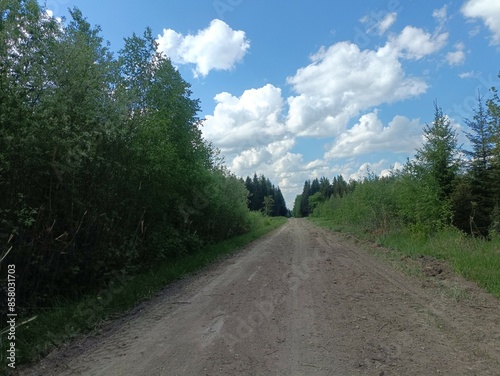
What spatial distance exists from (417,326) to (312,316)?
5.22 ft

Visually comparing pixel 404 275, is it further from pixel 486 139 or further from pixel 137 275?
pixel 486 139

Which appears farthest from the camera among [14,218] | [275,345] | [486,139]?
[486,139]

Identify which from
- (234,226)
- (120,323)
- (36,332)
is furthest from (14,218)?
(234,226)

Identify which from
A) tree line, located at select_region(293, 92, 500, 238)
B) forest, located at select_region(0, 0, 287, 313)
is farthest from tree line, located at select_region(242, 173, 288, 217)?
forest, located at select_region(0, 0, 287, 313)

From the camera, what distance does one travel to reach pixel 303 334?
17.6ft

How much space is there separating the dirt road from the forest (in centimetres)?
240

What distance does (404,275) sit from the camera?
9820mm

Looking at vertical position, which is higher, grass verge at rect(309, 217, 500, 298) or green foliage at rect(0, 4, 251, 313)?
green foliage at rect(0, 4, 251, 313)

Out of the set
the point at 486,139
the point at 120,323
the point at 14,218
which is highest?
the point at 486,139

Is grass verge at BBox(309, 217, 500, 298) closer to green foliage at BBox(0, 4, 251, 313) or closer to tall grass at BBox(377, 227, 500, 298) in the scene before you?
tall grass at BBox(377, 227, 500, 298)

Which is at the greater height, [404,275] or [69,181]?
[69,181]

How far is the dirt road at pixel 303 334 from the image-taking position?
4.36 meters

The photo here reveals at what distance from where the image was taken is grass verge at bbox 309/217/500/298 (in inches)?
340

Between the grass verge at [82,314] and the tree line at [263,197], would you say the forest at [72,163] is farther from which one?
the tree line at [263,197]
